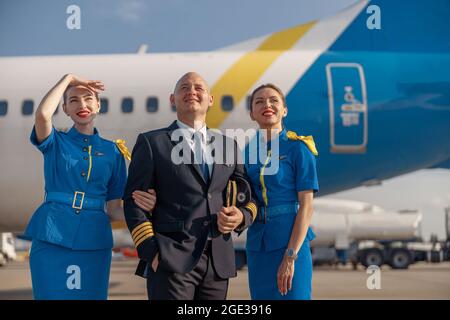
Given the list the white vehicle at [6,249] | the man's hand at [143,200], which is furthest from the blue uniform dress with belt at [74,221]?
the white vehicle at [6,249]

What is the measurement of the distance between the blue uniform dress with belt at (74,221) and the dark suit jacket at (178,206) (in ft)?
1.53

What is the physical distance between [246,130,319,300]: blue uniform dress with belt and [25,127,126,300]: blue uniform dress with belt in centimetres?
82

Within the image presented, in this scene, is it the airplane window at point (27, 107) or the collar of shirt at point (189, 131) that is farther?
the airplane window at point (27, 107)

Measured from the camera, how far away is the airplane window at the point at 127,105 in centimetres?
793

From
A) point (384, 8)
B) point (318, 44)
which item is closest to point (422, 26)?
point (384, 8)

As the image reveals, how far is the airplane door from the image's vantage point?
7.50 metres

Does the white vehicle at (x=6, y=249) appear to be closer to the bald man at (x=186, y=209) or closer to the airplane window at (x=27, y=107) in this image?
the airplane window at (x=27, y=107)

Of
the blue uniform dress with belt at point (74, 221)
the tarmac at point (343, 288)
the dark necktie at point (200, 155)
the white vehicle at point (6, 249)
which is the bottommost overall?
the white vehicle at point (6, 249)

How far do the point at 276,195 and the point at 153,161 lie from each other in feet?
2.54

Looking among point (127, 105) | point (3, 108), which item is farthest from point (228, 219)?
point (3, 108)

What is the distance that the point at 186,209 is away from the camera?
2797mm

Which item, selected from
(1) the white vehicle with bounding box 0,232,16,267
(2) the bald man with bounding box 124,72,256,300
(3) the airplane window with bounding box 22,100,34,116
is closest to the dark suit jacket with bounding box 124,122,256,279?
(2) the bald man with bounding box 124,72,256,300

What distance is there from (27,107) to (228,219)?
6029 millimetres
